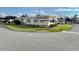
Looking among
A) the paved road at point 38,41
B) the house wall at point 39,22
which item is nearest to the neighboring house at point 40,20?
the house wall at point 39,22

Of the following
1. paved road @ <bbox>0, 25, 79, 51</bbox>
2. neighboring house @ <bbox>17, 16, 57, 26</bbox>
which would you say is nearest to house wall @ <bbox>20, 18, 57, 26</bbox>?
neighboring house @ <bbox>17, 16, 57, 26</bbox>

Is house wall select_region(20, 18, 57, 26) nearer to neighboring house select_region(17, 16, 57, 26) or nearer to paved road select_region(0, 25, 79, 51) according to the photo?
neighboring house select_region(17, 16, 57, 26)

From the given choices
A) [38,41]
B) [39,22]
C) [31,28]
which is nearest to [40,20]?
[39,22]

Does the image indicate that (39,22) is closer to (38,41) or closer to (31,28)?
(31,28)

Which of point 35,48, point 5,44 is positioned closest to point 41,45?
point 35,48

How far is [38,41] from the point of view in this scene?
17.0 feet

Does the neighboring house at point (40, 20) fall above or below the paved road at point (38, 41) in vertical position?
above

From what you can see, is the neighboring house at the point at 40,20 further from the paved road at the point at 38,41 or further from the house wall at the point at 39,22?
the paved road at the point at 38,41

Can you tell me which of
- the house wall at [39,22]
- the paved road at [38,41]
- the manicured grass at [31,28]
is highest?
the house wall at [39,22]

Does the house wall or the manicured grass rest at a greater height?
the house wall

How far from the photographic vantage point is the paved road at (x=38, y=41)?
17.0 feet

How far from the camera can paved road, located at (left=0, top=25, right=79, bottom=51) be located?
5184mm
